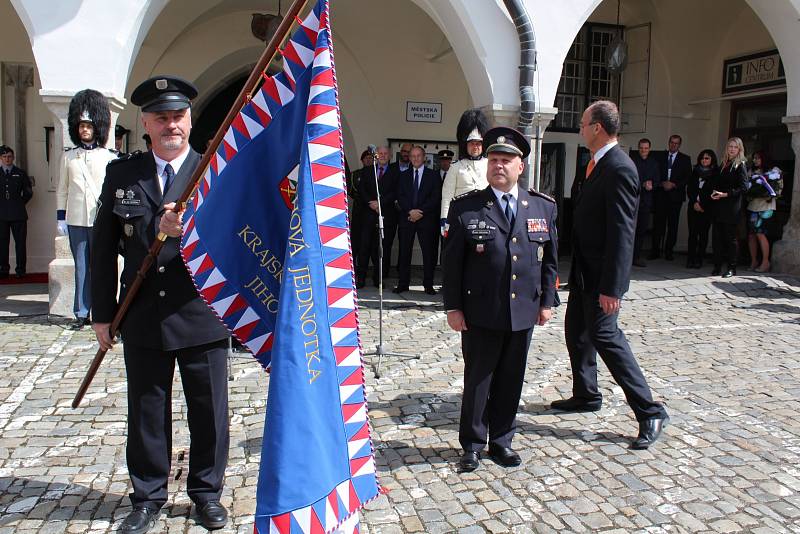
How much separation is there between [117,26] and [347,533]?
21.1 feet

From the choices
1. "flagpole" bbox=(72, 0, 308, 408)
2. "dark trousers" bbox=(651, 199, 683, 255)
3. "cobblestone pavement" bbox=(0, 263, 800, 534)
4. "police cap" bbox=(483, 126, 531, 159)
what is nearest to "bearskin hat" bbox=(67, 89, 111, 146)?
"cobblestone pavement" bbox=(0, 263, 800, 534)

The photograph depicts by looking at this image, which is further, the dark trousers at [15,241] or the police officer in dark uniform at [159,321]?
the dark trousers at [15,241]

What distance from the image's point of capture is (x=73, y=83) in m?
6.91

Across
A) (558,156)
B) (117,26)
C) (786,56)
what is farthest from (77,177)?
(786,56)

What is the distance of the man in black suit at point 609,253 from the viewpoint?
13.3ft

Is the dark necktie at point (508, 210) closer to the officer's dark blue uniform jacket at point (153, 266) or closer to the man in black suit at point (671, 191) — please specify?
the officer's dark blue uniform jacket at point (153, 266)

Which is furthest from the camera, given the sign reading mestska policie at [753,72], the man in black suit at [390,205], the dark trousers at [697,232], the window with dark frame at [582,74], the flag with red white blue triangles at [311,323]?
the window with dark frame at [582,74]

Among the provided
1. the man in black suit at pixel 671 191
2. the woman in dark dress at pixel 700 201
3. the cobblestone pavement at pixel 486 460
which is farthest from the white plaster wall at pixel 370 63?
the cobblestone pavement at pixel 486 460

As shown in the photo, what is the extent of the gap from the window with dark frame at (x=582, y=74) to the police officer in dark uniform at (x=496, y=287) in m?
9.64

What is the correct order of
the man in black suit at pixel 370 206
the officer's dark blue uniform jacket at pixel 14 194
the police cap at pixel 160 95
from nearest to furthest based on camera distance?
the police cap at pixel 160 95, the officer's dark blue uniform jacket at pixel 14 194, the man in black suit at pixel 370 206

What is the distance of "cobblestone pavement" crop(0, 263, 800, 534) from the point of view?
10.5ft

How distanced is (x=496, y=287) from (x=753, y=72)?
422 inches

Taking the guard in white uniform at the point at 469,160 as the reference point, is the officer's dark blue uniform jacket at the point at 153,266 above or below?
below

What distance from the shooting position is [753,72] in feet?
39.2
